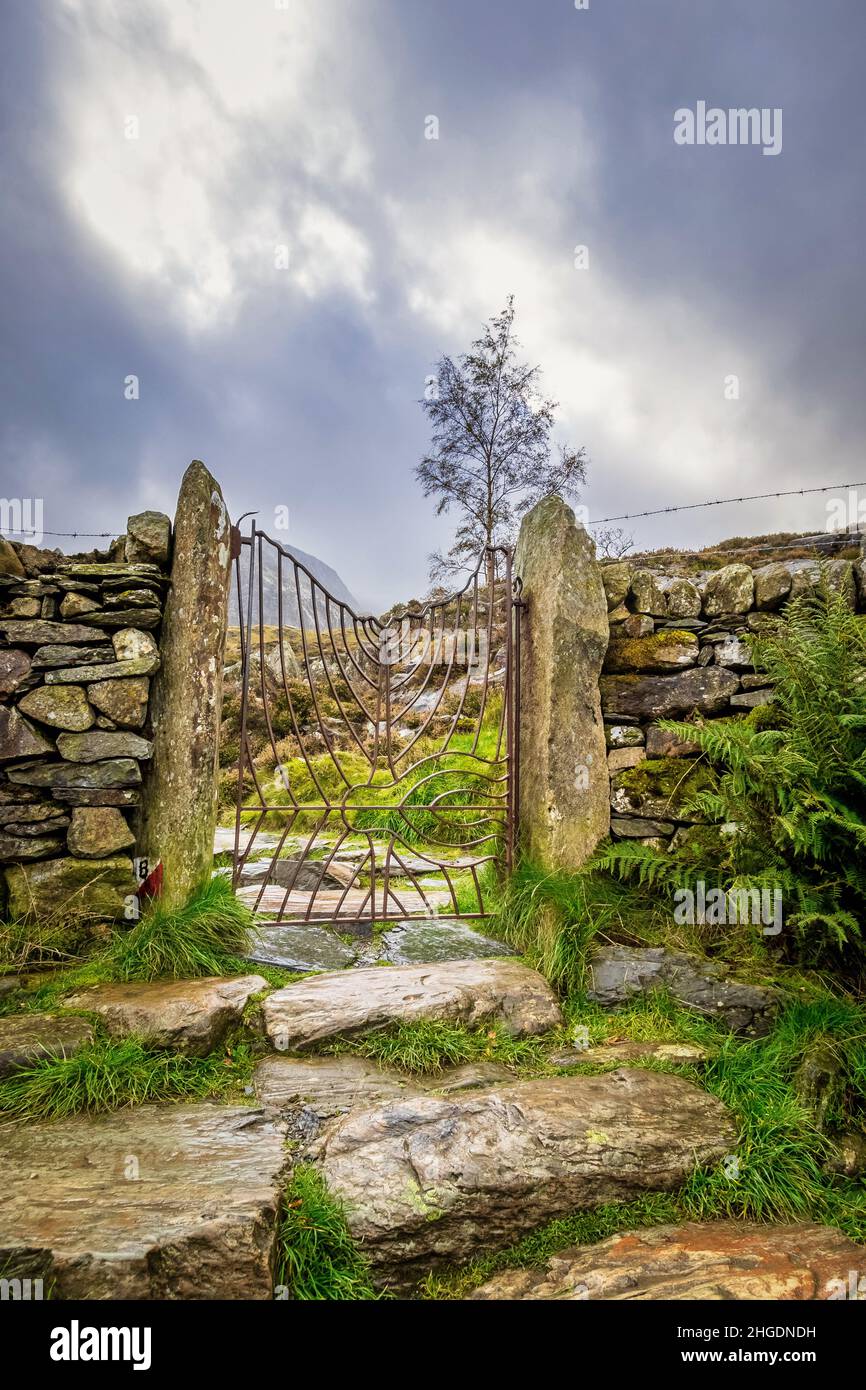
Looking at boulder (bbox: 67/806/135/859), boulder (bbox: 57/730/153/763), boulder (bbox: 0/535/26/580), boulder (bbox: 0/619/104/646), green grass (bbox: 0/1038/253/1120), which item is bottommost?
green grass (bbox: 0/1038/253/1120)

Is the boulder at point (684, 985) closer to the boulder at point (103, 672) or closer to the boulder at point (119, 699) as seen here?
the boulder at point (119, 699)

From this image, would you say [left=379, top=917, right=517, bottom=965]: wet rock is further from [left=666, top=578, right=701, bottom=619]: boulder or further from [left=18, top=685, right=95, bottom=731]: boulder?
[left=666, top=578, right=701, bottom=619]: boulder

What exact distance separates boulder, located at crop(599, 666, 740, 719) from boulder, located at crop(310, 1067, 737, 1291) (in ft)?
7.16

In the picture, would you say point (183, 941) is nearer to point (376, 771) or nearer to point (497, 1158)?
point (497, 1158)

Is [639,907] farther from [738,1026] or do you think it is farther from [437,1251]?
[437,1251]

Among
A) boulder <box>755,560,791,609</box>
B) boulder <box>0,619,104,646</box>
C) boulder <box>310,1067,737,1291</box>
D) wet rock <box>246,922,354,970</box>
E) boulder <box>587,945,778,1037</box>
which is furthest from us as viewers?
boulder <box>755,560,791,609</box>

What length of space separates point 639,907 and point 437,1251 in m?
2.19

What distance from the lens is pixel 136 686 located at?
370 cm

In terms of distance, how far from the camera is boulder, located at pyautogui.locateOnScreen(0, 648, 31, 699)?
3.58 meters

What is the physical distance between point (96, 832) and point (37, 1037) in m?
1.02

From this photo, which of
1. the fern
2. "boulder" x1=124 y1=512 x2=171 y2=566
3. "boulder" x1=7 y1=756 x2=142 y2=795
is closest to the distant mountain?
"boulder" x1=124 y1=512 x2=171 y2=566

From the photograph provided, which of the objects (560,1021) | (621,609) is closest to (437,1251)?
(560,1021)

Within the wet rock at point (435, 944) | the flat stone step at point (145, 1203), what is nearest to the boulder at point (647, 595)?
the wet rock at point (435, 944)

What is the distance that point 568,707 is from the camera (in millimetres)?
4320
